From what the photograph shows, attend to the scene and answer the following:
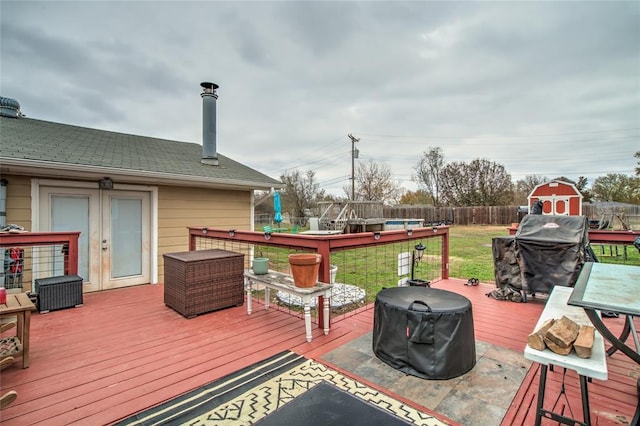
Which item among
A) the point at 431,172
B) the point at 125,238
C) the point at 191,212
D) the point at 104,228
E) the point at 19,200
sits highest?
the point at 431,172

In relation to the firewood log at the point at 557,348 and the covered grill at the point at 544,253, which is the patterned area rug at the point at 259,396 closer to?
the firewood log at the point at 557,348

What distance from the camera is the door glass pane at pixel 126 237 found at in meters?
5.02

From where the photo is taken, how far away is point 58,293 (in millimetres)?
3797

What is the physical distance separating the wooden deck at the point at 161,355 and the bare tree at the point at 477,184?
21654mm

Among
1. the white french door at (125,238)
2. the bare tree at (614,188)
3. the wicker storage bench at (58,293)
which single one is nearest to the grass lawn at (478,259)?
the white french door at (125,238)

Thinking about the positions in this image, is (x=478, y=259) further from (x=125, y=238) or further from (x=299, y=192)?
(x=299, y=192)

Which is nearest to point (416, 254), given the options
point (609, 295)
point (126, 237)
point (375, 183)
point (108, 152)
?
point (609, 295)

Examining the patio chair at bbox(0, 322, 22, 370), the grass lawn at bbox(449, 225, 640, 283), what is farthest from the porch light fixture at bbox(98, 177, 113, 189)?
the grass lawn at bbox(449, 225, 640, 283)

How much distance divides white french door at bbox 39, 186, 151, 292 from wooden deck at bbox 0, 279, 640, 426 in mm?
902

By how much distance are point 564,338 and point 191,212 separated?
5968 mm

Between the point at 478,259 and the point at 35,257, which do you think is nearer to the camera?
the point at 35,257

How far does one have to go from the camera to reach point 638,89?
302 inches

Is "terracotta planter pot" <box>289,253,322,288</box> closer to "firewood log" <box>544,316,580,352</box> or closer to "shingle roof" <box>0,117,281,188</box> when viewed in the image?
"firewood log" <box>544,316,580,352</box>

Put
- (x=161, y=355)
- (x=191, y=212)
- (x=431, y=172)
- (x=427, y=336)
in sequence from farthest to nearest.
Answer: (x=431, y=172) → (x=191, y=212) → (x=161, y=355) → (x=427, y=336)
